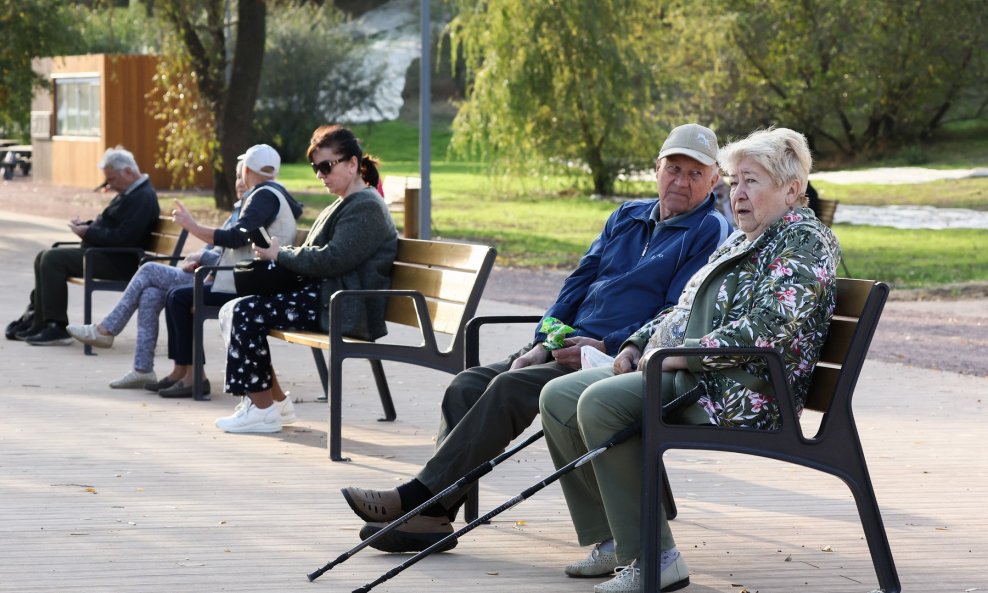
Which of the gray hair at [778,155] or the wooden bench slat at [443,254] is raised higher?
the gray hair at [778,155]

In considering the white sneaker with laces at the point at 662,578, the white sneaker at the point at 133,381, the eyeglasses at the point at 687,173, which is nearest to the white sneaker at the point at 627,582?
the white sneaker with laces at the point at 662,578

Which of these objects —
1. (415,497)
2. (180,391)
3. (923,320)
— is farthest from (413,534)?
(923,320)

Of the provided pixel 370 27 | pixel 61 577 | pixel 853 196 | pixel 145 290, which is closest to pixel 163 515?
pixel 61 577

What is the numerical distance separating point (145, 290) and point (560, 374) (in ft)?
15.1

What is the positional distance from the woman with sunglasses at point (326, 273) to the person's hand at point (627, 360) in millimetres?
2390

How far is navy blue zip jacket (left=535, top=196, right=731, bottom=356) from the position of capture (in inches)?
202

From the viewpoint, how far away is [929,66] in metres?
44.3

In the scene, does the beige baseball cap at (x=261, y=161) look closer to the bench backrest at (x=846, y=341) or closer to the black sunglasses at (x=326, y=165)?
the black sunglasses at (x=326, y=165)

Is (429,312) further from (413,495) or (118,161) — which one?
(118,161)

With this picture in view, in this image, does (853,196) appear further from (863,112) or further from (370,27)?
(370,27)

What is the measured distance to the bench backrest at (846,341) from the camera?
4.29 meters

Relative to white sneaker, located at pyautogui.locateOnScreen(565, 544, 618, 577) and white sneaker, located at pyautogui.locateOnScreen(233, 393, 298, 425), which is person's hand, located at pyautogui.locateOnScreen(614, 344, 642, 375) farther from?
white sneaker, located at pyautogui.locateOnScreen(233, 393, 298, 425)

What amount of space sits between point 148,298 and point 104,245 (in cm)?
152

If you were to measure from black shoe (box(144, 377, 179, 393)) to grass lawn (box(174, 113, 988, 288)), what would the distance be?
1012cm
